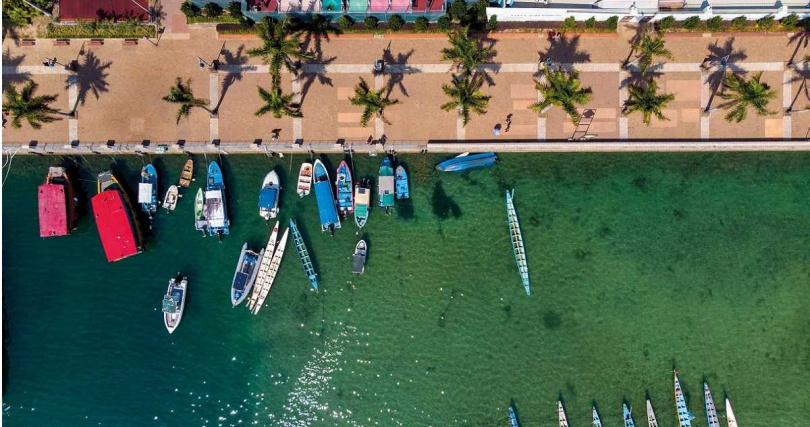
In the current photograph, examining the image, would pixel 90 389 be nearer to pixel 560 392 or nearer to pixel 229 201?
pixel 229 201

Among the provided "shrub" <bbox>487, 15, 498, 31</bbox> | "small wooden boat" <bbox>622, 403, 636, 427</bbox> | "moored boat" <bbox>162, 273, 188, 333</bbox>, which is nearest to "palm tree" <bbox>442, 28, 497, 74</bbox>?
"shrub" <bbox>487, 15, 498, 31</bbox>

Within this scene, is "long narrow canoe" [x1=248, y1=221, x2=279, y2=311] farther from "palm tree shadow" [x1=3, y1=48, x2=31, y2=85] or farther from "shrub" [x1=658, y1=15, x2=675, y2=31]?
"shrub" [x1=658, y1=15, x2=675, y2=31]

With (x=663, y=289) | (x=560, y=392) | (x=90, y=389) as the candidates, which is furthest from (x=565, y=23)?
(x=90, y=389)

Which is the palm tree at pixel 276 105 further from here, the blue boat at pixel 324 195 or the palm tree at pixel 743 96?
the palm tree at pixel 743 96

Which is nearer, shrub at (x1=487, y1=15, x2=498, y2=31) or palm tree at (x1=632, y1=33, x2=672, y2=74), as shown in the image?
palm tree at (x1=632, y1=33, x2=672, y2=74)

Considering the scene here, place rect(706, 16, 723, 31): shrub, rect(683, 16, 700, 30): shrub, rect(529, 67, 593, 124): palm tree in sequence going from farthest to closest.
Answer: rect(683, 16, 700, 30): shrub < rect(706, 16, 723, 31): shrub < rect(529, 67, 593, 124): palm tree

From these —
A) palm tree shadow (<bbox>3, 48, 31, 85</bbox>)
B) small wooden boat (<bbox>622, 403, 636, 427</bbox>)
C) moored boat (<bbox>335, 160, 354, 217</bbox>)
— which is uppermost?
palm tree shadow (<bbox>3, 48, 31, 85</bbox>)

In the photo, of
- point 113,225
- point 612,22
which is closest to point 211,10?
point 113,225
